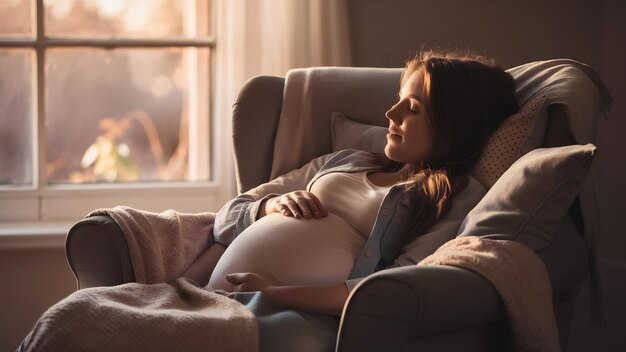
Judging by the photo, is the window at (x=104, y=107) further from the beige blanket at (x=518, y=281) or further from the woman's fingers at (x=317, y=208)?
the beige blanket at (x=518, y=281)

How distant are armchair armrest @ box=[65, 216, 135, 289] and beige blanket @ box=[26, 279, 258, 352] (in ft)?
1.10

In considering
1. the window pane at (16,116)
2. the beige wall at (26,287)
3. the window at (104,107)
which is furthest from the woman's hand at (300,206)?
the window pane at (16,116)

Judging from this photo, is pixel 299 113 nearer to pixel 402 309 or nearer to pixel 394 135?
pixel 394 135

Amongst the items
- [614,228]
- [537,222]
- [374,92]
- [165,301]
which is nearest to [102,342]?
[165,301]

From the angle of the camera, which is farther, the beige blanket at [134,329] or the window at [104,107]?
the window at [104,107]

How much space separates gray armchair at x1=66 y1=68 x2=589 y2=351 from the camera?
126 cm

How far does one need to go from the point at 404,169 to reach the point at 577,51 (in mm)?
1298

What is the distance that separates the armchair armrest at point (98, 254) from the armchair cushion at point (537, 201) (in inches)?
27.8

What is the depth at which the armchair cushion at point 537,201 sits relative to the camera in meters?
1.51

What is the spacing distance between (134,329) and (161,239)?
568mm

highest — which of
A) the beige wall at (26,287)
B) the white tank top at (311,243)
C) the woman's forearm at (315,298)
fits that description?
the white tank top at (311,243)

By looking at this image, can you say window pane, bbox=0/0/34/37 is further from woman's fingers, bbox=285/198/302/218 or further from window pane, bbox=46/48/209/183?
woman's fingers, bbox=285/198/302/218

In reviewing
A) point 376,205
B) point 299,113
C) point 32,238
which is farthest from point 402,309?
point 32,238

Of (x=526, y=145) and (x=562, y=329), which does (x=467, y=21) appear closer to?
(x=526, y=145)
